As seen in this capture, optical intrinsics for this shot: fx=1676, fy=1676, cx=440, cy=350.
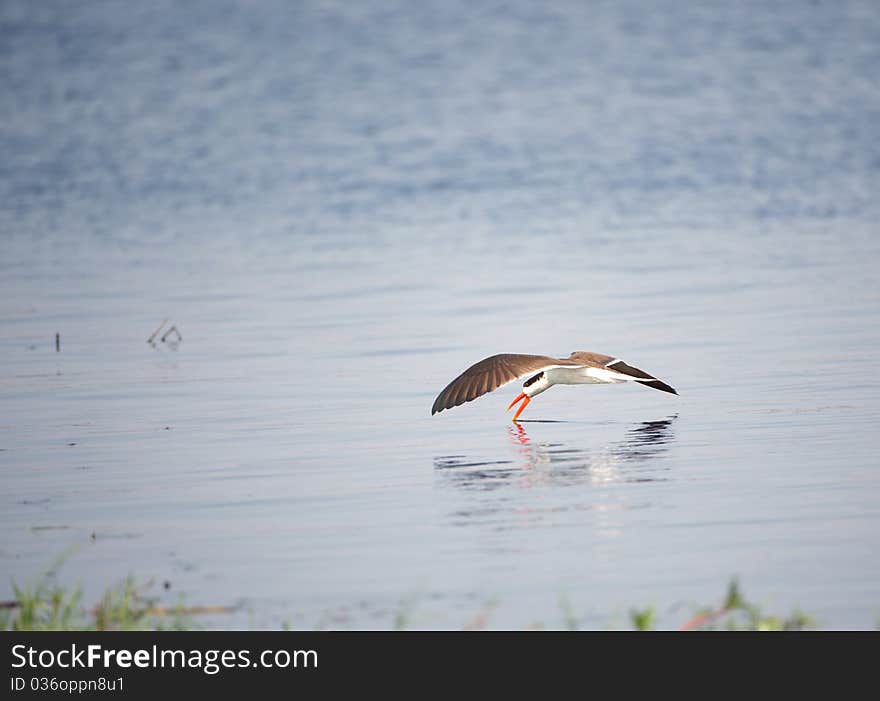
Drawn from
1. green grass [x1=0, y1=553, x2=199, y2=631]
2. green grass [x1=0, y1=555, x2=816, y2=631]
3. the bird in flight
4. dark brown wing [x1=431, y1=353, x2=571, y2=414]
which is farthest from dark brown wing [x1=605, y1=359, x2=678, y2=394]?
green grass [x1=0, y1=553, x2=199, y2=631]

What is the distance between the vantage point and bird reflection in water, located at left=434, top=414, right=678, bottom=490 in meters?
10.1

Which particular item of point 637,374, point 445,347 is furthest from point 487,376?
point 445,347

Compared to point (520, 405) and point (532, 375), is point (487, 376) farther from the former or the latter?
point (520, 405)

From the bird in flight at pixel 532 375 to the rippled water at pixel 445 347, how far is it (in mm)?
239

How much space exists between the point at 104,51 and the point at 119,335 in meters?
40.6

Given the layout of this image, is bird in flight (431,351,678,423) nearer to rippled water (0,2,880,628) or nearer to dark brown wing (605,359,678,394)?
dark brown wing (605,359,678,394)

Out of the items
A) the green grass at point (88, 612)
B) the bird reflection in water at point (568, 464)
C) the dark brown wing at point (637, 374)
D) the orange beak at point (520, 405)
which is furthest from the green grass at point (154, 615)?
the orange beak at point (520, 405)

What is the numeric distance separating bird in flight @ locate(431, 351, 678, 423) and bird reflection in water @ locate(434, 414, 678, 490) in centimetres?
49

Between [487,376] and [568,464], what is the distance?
62.0 inches

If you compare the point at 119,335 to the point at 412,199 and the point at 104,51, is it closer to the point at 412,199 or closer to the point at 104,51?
the point at 412,199

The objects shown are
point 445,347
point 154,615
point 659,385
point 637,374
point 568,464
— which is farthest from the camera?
point 445,347

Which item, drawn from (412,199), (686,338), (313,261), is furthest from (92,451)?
(412,199)

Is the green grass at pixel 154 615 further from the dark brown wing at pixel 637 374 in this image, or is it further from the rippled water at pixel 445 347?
the dark brown wing at pixel 637 374

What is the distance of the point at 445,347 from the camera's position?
15117mm
